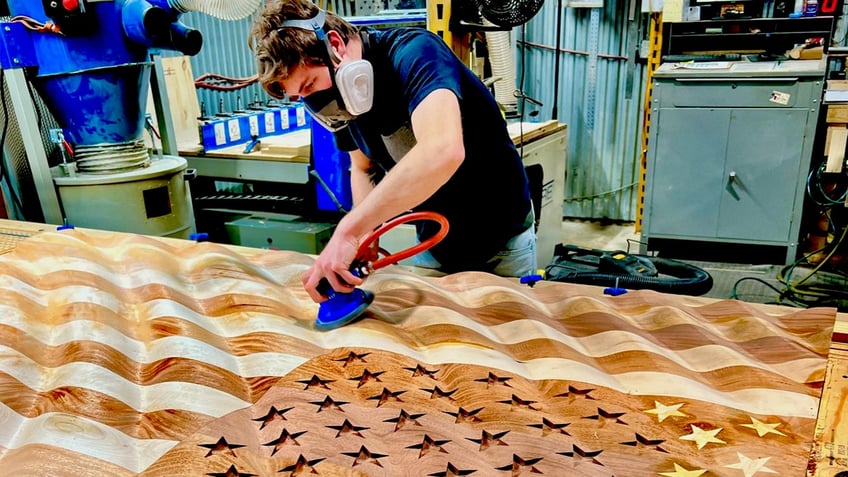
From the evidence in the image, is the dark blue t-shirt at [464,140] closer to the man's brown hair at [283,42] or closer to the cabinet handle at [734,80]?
the man's brown hair at [283,42]

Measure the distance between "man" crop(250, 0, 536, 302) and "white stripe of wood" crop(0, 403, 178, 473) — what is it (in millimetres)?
511

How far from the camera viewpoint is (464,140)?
5.79 ft

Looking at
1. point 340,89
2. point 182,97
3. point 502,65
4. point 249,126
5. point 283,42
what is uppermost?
point 283,42

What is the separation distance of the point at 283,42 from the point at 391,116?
0.36 m

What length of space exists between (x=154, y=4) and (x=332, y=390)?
→ 169 cm

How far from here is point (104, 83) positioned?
230 centimetres

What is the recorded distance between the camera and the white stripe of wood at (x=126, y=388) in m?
1.14

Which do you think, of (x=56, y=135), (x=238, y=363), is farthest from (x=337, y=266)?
(x=56, y=135)

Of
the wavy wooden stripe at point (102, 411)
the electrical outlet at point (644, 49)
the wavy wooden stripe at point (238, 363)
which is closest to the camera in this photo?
the wavy wooden stripe at point (102, 411)

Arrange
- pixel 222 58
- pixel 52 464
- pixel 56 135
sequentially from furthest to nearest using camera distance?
pixel 222 58
pixel 56 135
pixel 52 464

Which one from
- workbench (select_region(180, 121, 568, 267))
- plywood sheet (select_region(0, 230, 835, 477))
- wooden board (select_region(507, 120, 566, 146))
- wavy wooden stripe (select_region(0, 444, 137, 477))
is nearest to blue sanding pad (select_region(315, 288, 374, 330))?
plywood sheet (select_region(0, 230, 835, 477))

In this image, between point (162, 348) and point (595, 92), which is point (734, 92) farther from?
point (162, 348)

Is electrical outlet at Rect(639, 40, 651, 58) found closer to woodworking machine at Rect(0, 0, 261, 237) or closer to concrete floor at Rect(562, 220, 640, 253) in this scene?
concrete floor at Rect(562, 220, 640, 253)

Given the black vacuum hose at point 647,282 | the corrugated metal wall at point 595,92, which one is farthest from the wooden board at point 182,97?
the black vacuum hose at point 647,282
